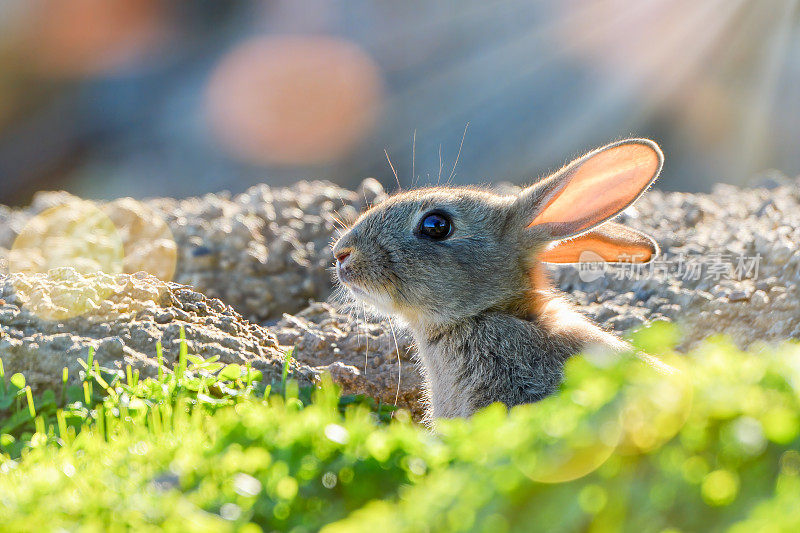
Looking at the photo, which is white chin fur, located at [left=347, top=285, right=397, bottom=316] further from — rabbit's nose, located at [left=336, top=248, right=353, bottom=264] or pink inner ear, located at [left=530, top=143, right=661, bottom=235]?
pink inner ear, located at [left=530, top=143, right=661, bottom=235]

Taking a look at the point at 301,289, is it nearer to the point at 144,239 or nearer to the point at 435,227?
the point at 144,239

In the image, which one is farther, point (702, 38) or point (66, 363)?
point (702, 38)

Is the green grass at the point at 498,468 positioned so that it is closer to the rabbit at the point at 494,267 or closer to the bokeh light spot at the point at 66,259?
the rabbit at the point at 494,267

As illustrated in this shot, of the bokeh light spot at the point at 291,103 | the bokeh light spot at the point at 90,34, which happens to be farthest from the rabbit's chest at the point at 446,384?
the bokeh light spot at the point at 90,34

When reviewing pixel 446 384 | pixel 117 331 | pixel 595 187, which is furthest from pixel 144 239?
pixel 595 187

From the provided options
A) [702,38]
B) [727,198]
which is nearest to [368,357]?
[727,198]

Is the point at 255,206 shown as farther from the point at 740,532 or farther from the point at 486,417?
the point at 740,532

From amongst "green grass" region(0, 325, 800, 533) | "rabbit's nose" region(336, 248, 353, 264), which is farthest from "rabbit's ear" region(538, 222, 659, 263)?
"green grass" region(0, 325, 800, 533)
